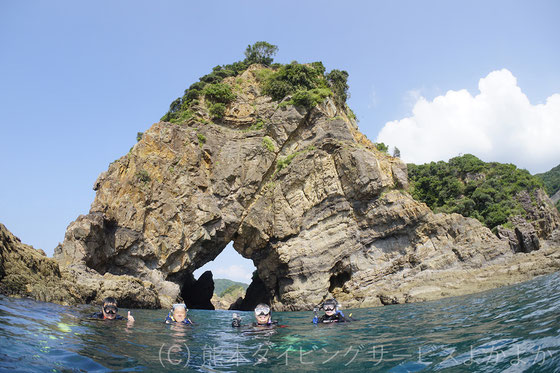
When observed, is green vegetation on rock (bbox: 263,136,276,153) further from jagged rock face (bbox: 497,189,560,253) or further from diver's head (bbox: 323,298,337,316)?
diver's head (bbox: 323,298,337,316)

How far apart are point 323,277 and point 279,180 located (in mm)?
9700

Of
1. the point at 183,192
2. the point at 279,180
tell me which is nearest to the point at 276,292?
the point at 279,180

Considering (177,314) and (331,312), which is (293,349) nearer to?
(331,312)

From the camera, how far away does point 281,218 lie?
28812mm

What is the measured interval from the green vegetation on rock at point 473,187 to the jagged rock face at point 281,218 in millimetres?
12022

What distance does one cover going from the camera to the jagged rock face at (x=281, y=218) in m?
26.0

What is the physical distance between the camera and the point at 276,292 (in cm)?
3058

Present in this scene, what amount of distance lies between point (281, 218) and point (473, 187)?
26.8 meters

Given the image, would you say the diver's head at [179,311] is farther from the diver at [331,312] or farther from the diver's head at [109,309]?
the diver at [331,312]

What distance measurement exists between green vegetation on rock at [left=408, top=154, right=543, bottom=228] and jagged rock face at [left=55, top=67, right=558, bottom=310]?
1202 cm

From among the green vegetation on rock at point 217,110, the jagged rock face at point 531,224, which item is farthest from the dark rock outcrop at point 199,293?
the jagged rock face at point 531,224

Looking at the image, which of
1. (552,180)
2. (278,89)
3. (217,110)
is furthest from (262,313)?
(552,180)

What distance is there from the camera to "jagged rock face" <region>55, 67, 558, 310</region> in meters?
26.0

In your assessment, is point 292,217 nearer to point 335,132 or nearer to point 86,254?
point 335,132
